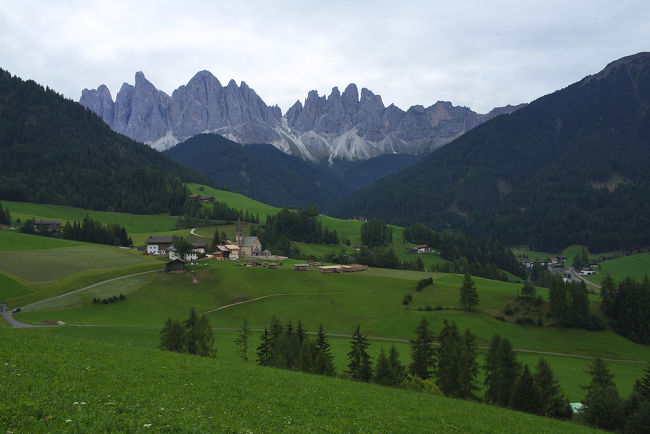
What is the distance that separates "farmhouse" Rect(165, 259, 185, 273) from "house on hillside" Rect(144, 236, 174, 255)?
30.4m

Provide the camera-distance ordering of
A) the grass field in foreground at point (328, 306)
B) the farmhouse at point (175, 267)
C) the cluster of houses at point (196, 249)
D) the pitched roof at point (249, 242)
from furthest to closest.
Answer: the pitched roof at point (249, 242) < the cluster of houses at point (196, 249) < the farmhouse at point (175, 267) < the grass field in foreground at point (328, 306)

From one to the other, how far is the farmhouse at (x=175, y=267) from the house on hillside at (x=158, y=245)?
3040 centimetres

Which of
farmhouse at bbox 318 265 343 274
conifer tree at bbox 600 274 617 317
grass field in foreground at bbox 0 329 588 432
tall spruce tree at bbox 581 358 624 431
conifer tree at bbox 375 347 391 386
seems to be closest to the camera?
grass field in foreground at bbox 0 329 588 432

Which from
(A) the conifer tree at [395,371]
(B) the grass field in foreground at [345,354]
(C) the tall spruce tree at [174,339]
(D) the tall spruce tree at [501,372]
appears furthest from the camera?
(B) the grass field in foreground at [345,354]

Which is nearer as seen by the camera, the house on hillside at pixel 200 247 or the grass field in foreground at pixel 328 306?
the grass field in foreground at pixel 328 306

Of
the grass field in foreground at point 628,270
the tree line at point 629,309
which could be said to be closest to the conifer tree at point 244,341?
the tree line at point 629,309

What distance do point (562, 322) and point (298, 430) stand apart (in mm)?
88581

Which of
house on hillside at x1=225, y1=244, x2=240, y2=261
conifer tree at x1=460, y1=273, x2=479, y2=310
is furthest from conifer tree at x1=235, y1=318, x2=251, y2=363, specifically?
house on hillside at x1=225, y1=244, x2=240, y2=261

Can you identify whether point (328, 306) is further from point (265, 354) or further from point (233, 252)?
point (233, 252)

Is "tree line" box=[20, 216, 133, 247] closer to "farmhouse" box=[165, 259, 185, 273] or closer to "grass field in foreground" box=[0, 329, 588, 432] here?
"farmhouse" box=[165, 259, 185, 273]

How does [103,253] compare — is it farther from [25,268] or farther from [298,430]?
[298,430]

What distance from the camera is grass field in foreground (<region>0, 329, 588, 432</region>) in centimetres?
1494

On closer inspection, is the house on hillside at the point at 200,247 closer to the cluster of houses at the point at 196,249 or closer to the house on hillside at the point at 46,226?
the cluster of houses at the point at 196,249

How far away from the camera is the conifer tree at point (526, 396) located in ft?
141
